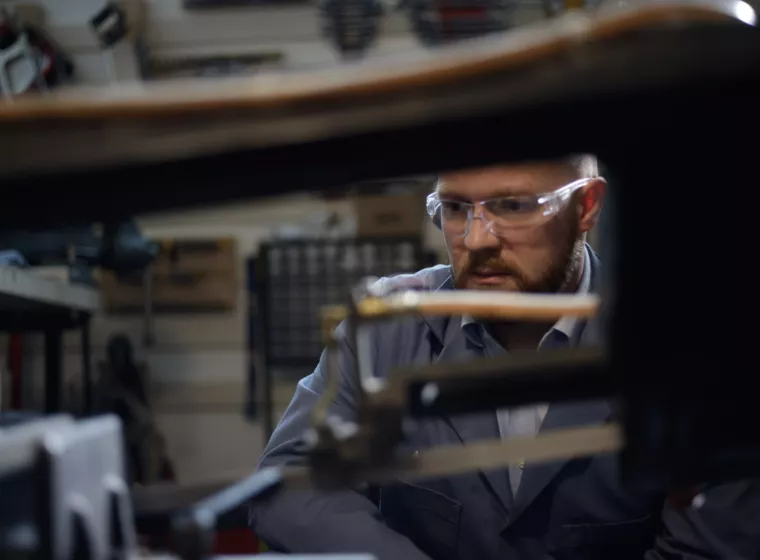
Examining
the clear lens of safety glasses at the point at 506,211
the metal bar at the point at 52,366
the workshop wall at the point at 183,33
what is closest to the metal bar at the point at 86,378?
the metal bar at the point at 52,366

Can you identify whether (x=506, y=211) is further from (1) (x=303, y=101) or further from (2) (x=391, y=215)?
(2) (x=391, y=215)

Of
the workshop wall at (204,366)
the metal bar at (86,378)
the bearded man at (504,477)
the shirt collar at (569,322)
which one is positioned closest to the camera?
the bearded man at (504,477)

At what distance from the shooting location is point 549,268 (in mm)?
1379

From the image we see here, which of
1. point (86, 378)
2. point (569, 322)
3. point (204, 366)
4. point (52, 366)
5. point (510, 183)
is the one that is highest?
point (510, 183)

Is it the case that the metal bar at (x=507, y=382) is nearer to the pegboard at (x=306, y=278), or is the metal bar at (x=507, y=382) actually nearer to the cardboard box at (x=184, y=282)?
the pegboard at (x=306, y=278)

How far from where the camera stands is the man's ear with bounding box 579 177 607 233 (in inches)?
53.2

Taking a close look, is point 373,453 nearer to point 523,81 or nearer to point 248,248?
point 523,81

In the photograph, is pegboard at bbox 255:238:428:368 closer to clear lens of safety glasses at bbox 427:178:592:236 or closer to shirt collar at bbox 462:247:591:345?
shirt collar at bbox 462:247:591:345

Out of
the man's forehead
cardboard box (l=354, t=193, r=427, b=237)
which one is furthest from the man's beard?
cardboard box (l=354, t=193, r=427, b=237)

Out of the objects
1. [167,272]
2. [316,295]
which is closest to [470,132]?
[316,295]

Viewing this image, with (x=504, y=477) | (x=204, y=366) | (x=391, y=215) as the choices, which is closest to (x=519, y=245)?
(x=504, y=477)

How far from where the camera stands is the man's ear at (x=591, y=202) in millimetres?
1352

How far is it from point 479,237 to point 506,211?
0.06m

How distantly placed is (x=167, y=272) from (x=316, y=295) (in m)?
0.58
